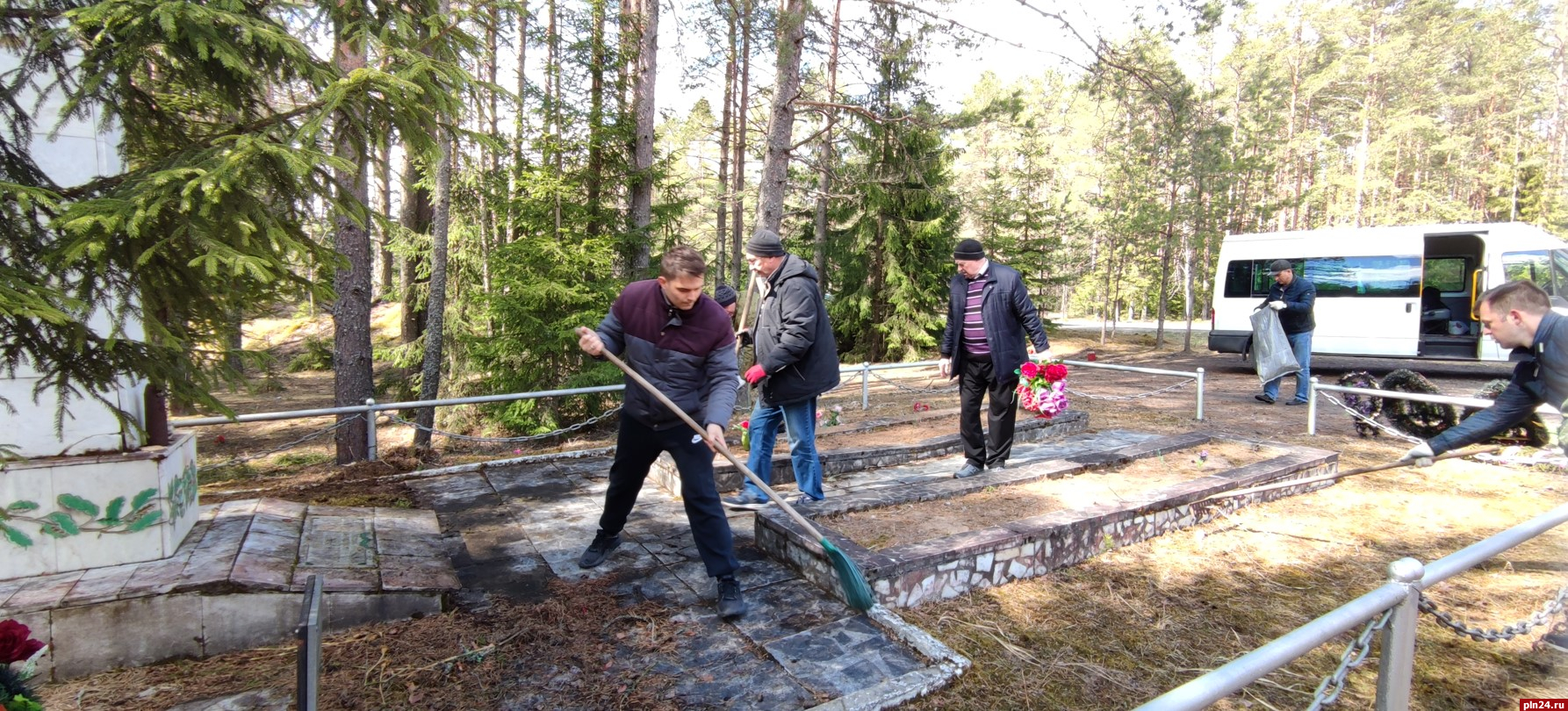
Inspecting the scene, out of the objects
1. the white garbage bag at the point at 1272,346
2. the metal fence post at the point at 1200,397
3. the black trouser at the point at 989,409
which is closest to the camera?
the black trouser at the point at 989,409

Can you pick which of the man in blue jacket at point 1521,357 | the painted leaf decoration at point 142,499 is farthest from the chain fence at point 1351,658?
the painted leaf decoration at point 142,499

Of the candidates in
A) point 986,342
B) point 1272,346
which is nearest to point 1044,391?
point 986,342

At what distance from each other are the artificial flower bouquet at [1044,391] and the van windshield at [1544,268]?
11066mm

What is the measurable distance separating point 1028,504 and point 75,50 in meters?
5.70

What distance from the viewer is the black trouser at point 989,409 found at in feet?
17.7

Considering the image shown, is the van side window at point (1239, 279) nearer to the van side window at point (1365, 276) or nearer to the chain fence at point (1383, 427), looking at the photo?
the van side window at point (1365, 276)

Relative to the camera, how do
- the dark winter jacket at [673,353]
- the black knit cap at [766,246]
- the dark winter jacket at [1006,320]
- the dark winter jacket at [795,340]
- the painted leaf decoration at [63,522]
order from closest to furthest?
the painted leaf decoration at [63,522], the dark winter jacket at [673,353], the dark winter jacket at [795,340], the black knit cap at [766,246], the dark winter jacket at [1006,320]

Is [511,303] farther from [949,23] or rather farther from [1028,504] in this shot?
[1028,504]

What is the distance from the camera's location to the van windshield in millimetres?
11695

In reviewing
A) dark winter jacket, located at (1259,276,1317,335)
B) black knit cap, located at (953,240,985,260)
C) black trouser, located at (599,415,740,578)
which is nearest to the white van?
dark winter jacket, located at (1259,276,1317,335)

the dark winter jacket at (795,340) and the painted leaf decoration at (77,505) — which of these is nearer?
the painted leaf decoration at (77,505)

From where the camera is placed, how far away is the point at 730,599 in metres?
3.49

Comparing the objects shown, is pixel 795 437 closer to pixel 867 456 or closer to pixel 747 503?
pixel 747 503

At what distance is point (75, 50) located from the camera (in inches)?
130
